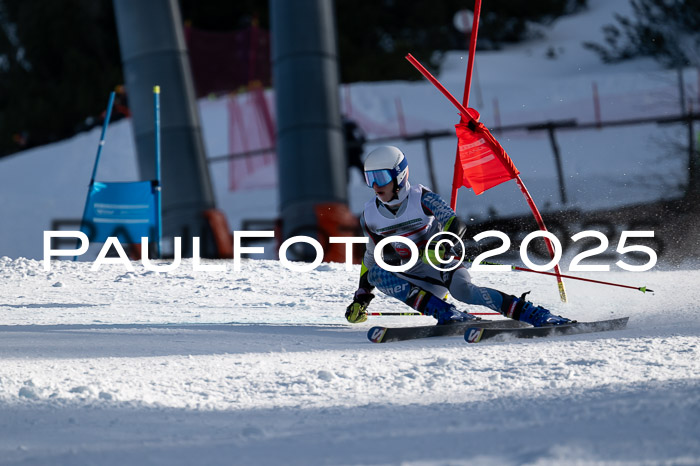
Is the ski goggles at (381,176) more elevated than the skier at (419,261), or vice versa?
the ski goggles at (381,176)

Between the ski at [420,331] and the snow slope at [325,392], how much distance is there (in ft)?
0.38

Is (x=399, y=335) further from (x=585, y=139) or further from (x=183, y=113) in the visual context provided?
(x=585, y=139)

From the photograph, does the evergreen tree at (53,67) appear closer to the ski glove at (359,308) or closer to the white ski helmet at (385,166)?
the ski glove at (359,308)

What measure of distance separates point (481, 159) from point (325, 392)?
3.19m

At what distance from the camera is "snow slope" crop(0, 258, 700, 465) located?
2.97 m

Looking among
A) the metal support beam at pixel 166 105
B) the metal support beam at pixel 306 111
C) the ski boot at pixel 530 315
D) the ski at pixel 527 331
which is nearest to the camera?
the ski at pixel 527 331

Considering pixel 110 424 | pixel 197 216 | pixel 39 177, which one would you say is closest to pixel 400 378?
pixel 110 424

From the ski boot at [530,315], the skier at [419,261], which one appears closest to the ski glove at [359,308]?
the skier at [419,261]

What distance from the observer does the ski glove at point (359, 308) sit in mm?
5863

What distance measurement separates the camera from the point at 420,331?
5.29 m

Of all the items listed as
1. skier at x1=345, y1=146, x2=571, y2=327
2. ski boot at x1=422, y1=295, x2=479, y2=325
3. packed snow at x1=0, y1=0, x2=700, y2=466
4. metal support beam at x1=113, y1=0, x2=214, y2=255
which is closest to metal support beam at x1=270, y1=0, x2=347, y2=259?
metal support beam at x1=113, y1=0, x2=214, y2=255

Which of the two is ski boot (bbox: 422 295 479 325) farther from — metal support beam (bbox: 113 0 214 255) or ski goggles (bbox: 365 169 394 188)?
metal support beam (bbox: 113 0 214 255)

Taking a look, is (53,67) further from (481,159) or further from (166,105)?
(481,159)

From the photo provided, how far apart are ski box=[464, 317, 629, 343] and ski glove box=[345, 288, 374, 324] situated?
2.65ft
